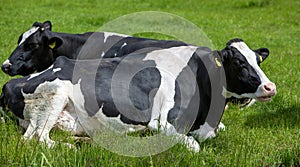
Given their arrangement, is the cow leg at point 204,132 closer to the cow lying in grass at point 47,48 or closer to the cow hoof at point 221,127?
the cow hoof at point 221,127

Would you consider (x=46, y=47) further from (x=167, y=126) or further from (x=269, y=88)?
→ (x=269, y=88)

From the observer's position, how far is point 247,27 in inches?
669

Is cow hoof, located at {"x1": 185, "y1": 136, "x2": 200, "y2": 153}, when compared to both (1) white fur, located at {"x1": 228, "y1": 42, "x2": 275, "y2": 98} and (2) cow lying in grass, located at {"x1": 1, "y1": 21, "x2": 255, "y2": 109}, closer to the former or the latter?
(1) white fur, located at {"x1": 228, "y1": 42, "x2": 275, "y2": 98}

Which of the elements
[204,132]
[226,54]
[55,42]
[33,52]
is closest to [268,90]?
[226,54]

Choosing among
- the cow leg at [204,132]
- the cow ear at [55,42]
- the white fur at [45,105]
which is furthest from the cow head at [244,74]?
the cow ear at [55,42]

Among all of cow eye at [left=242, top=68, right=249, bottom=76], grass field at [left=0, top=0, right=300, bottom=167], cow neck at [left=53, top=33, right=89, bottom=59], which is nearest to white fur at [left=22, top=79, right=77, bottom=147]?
grass field at [left=0, top=0, right=300, bottom=167]

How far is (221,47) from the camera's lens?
1239 cm

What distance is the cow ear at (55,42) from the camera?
7.85m

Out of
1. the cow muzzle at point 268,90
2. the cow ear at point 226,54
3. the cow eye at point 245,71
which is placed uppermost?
the cow ear at point 226,54

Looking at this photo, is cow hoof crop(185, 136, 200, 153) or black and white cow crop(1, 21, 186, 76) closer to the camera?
cow hoof crop(185, 136, 200, 153)

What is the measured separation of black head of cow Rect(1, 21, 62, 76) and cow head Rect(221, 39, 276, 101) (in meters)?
3.15

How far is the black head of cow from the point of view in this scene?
769 cm

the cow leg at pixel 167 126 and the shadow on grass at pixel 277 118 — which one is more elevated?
the cow leg at pixel 167 126

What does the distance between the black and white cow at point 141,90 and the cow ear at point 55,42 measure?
6.82 ft
